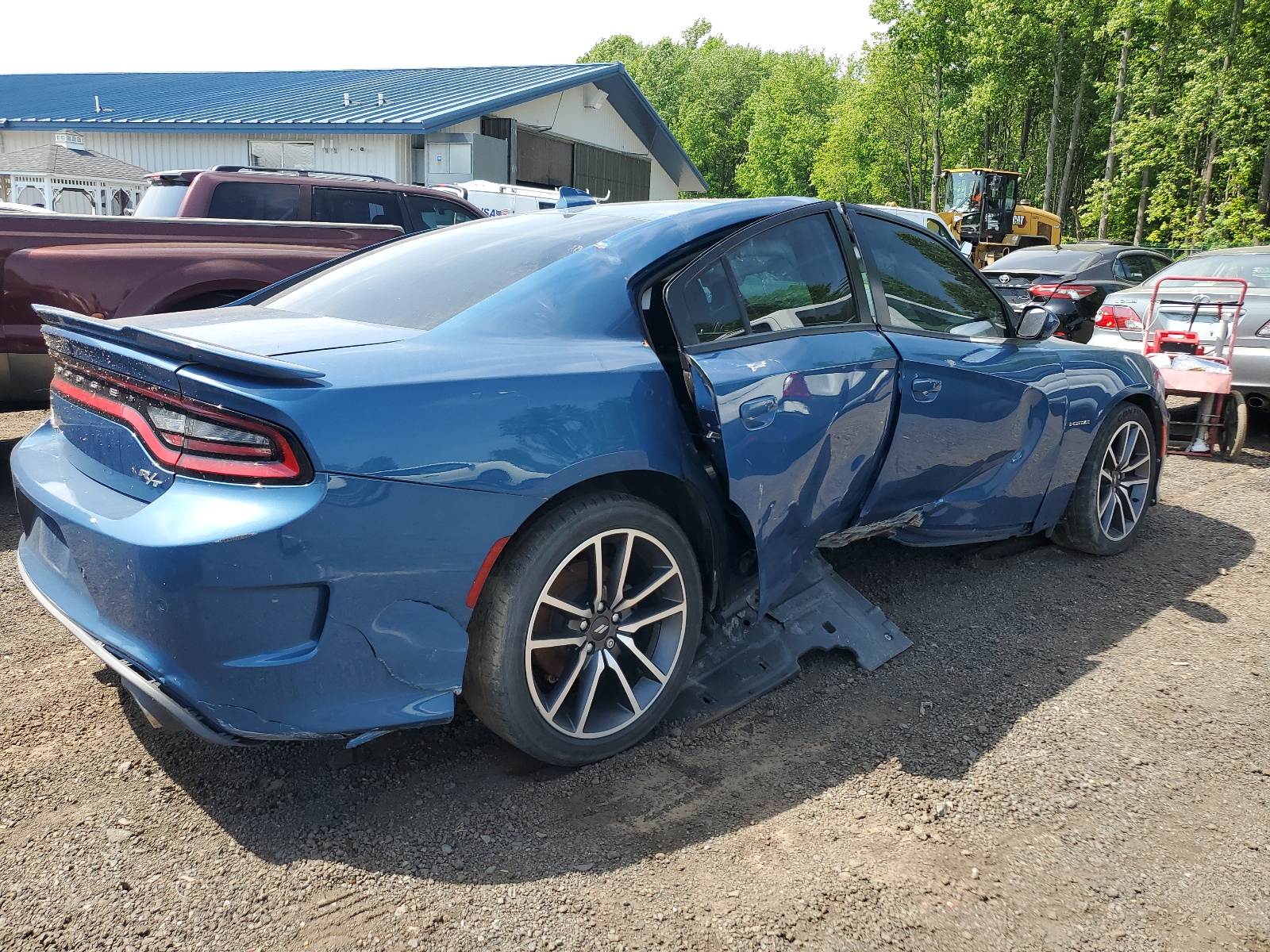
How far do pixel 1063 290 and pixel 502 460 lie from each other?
11989 millimetres

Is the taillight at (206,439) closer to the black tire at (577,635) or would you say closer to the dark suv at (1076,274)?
the black tire at (577,635)

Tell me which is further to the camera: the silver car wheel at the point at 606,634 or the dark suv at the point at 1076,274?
the dark suv at the point at 1076,274

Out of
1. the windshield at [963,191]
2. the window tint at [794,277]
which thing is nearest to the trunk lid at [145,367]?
the window tint at [794,277]

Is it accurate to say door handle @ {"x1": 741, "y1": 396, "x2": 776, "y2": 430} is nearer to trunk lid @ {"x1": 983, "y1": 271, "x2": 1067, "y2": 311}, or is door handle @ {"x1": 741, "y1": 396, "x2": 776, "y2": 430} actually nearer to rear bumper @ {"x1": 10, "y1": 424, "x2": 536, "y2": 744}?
rear bumper @ {"x1": 10, "y1": 424, "x2": 536, "y2": 744}

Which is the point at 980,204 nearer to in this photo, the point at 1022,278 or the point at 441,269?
the point at 1022,278

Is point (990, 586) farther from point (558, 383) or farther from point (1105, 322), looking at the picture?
point (1105, 322)

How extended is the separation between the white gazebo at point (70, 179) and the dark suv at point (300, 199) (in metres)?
11.9

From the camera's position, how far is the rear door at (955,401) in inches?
142

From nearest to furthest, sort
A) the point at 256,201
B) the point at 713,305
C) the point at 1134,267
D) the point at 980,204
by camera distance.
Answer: the point at 713,305 → the point at 256,201 → the point at 1134,267 → the point at 980,204

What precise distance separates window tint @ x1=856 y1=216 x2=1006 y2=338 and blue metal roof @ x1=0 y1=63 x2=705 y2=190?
61.9ft

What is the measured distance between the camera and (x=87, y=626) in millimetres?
2391

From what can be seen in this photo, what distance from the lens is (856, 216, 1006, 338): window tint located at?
370cm

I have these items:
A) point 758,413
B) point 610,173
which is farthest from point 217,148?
point 758,413

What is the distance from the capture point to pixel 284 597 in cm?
216
